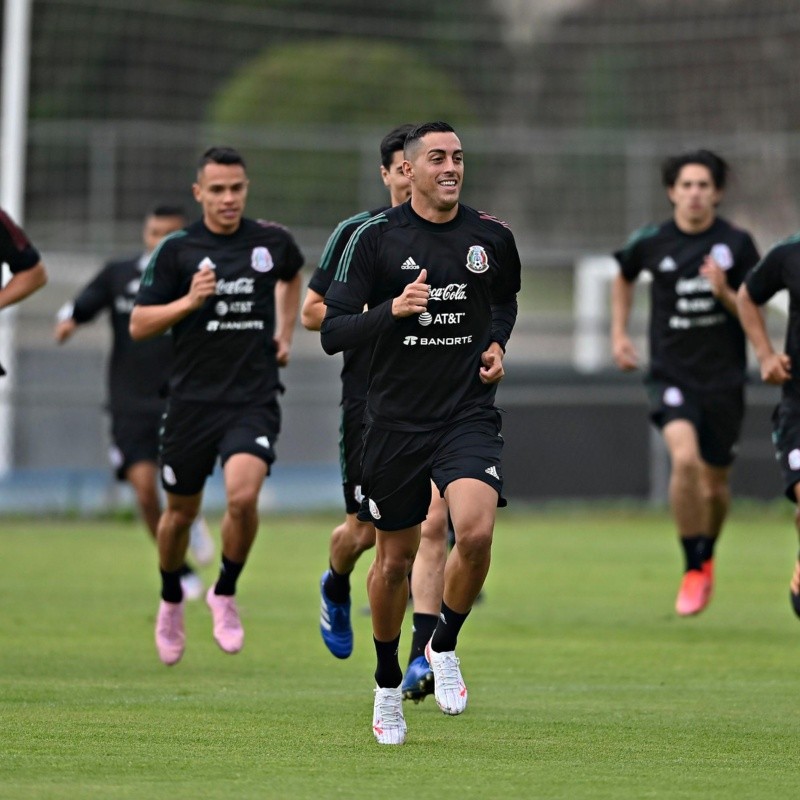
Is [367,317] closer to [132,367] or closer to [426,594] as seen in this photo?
[426,594]

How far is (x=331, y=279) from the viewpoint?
26.9 feet

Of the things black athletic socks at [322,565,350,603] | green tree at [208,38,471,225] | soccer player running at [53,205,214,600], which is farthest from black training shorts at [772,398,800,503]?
green tree at [208,38,471,225]

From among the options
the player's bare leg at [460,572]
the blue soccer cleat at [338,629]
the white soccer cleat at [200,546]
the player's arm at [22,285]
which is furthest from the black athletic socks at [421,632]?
the white soccer cleat at [200,546]

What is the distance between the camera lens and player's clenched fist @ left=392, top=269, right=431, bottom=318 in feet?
21.3

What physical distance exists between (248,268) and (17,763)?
3.61 m

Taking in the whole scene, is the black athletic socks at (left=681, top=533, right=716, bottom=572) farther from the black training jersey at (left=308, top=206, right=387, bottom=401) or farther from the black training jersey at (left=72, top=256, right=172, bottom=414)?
the black training jersey at (left=72, top=256, right=172, bottom=414)

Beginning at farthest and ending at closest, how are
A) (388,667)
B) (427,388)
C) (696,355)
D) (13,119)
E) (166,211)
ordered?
(13,119) → (166,211) → (696,355) → (427,388) → (388,667)

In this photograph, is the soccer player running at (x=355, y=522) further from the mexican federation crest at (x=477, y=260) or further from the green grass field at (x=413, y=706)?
the mexican federation crest at (x=477, y=260)

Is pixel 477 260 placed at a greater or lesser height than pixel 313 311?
greater

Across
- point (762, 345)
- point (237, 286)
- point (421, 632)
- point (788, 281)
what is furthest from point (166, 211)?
point (421, 632)

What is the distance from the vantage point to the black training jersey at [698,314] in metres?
11.2

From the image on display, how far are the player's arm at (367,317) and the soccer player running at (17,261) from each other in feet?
10.1

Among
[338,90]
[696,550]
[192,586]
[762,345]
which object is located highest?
[338,90]

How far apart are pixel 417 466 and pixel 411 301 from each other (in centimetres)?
74
